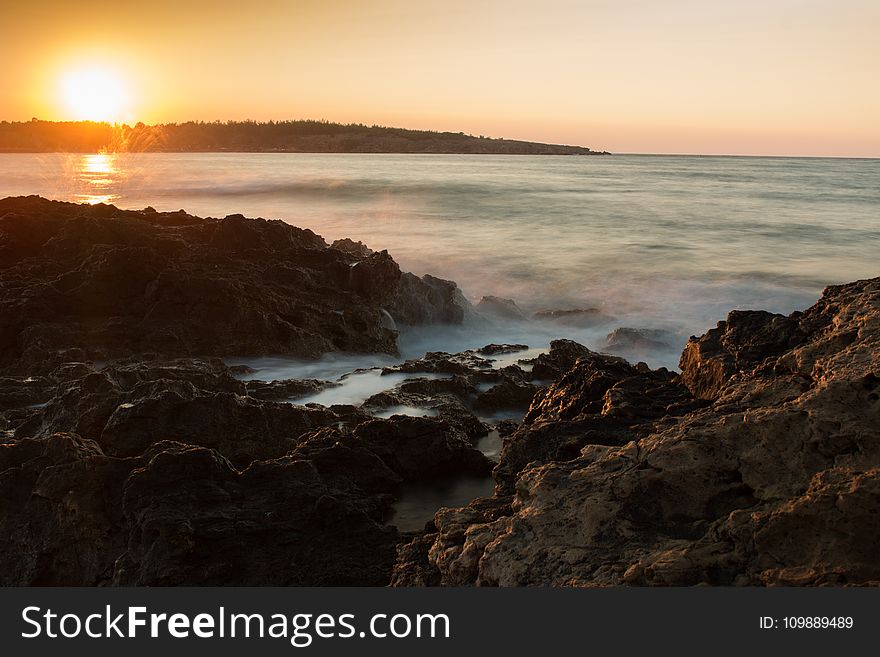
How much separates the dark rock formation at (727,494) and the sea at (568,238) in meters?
3.70

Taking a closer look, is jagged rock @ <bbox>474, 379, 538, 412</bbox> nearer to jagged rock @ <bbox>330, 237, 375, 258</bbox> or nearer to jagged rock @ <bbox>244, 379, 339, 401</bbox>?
jagged rock @ <bbox>244, 379, 339, 401</bbox>

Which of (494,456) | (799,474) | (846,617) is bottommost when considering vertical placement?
(494,456)

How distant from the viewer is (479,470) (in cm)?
495

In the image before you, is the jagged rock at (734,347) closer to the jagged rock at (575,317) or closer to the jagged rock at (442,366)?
the jagged rock at (442,366)

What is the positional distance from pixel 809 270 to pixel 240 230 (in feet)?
48.8

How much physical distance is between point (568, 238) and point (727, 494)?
20.1 m

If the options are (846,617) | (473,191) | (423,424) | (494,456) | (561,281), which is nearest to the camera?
(846,617)

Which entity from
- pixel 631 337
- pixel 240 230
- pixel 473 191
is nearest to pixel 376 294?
pixel 240 230

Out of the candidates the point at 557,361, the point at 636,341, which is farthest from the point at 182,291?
the point at 636,341

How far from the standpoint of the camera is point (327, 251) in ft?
30.7

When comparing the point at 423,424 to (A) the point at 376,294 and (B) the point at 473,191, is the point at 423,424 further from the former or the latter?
(B) the point at 473,191

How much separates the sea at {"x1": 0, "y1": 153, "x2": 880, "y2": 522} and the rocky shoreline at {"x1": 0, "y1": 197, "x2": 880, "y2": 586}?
1.65 m

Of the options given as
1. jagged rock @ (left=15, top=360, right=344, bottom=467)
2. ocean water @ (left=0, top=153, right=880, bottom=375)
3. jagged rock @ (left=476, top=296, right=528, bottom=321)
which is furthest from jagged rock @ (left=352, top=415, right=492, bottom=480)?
jagged rock @ (left=476, top=296, right=528, bottom=321)

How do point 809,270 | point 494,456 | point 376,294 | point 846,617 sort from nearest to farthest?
point 846,617
point 494,456
point 376,294
point 809,270
